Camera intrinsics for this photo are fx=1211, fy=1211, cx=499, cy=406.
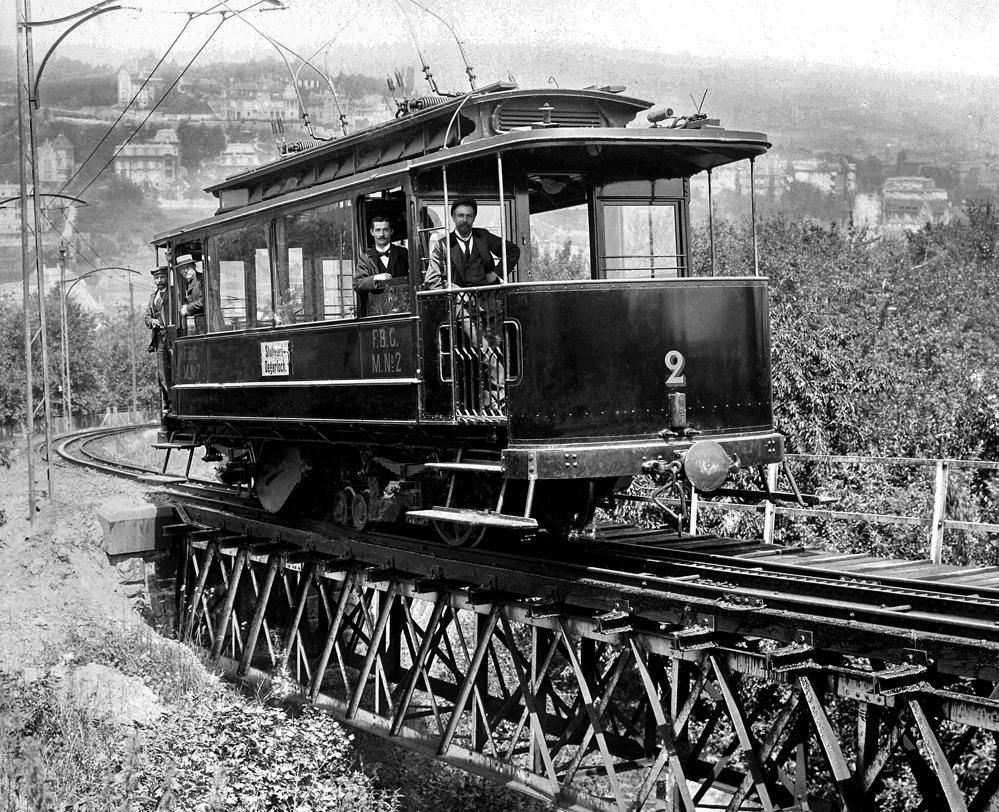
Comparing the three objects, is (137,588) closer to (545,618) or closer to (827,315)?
(545,618)

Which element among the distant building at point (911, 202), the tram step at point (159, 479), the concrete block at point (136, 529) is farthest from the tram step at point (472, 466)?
the distant building at point (911, 202)

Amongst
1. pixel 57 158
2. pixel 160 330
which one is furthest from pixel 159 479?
pixel 57 158

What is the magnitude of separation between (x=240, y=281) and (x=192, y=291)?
139 cm

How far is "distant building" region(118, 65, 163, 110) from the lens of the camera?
150000 millimetres

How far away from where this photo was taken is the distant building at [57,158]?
142 meters

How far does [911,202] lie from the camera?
119 m

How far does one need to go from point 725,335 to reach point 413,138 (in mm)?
3158

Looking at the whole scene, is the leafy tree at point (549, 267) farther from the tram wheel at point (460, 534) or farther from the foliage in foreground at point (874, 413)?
the tram wheel at point (460, 534)

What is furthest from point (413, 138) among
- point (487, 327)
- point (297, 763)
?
point (297, 763)

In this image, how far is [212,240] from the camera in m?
12.8

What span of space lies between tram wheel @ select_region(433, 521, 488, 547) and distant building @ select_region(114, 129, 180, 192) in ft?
464

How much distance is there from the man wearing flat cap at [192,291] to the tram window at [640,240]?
5419mm

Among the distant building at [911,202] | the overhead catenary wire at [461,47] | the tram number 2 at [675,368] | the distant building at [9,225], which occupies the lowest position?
the tram number 2 at [675,368]

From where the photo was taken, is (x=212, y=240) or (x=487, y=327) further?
(x=212, y=240)
